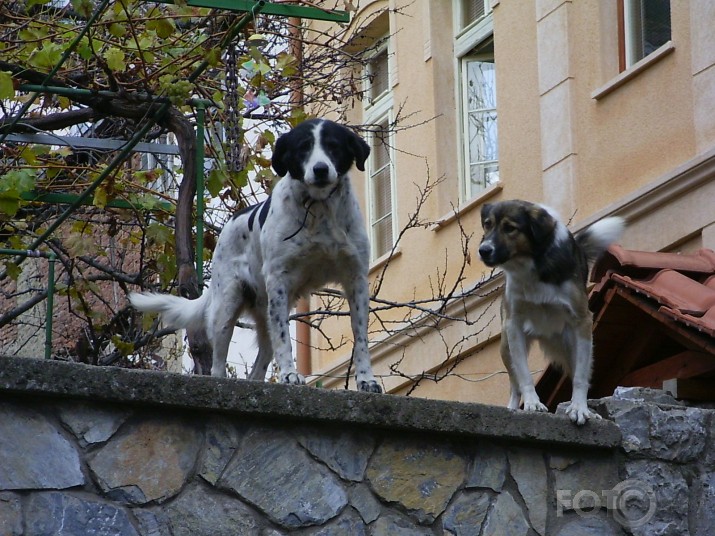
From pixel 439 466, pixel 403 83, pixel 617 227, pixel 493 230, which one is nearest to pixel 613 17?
pixel 403 83

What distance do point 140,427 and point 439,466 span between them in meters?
1.23

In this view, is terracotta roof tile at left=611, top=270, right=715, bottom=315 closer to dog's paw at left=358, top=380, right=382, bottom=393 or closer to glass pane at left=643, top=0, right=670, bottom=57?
dog's paw at left=358, top=380, right=382, bottom=393

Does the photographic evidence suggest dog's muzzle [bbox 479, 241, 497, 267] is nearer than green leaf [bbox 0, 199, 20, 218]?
Yes

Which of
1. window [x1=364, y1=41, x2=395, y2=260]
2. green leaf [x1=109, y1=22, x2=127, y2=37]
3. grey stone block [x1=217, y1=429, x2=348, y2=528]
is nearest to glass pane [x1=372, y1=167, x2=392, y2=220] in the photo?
window [x1=364, y1=41, x2=395, y2=260]

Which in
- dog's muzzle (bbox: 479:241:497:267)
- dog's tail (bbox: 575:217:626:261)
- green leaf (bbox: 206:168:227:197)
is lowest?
dog's muzzle (bbox: 479:241:497:267)

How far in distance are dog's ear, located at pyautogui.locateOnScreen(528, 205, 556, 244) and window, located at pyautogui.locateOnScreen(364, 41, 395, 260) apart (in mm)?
8332

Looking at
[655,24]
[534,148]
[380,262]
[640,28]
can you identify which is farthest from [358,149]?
[380,262]

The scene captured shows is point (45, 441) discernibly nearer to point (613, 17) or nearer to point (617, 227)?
point (617, 227)

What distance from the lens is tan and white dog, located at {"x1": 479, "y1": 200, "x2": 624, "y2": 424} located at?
6.96 metres

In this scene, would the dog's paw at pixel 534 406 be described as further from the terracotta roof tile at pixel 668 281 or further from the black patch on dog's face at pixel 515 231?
the terracotta roof tile at pixel 668 281

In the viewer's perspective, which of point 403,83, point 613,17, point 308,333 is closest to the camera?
point 613,17

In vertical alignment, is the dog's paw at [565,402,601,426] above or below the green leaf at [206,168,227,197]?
below

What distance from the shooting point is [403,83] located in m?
15.0

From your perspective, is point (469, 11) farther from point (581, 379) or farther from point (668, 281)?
point (581, 379)
